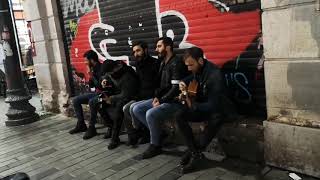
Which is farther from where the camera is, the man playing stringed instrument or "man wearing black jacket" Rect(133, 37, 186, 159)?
"man wearing black jacket" Rect(133, 37, 186, 159)

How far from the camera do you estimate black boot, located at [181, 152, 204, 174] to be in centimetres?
410

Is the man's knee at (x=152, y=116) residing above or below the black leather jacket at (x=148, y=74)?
below

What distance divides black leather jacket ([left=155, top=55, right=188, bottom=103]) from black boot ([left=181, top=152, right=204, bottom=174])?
0.80 metres

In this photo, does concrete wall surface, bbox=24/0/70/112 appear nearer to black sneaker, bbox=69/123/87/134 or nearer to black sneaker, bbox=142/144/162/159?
black sneaker, bbox=69/123/87/134

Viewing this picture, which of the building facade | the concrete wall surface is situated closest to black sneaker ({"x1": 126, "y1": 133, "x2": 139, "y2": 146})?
the building facade

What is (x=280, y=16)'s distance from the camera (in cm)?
361

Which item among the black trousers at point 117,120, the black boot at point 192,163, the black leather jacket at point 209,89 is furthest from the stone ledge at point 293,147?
the black trousers at point 117,120

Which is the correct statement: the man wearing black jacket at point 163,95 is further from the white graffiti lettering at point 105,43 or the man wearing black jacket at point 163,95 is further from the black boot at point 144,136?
the white graffiti lettering at point 105,43

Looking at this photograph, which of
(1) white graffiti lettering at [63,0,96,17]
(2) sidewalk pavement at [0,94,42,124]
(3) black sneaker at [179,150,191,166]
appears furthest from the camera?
(2) sidewalk pavement at [0,94,42,124]

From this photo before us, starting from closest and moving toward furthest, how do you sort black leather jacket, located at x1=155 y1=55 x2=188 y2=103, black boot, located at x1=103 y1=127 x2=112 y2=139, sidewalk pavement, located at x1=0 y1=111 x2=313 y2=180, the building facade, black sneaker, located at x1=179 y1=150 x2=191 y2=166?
the building facade, sidewalk pavement, located at x1=0 y1=111 x2=313 y2=180, black sneaker, located at x1=179 y1=150 x2=191 y2=166, black leather jacket, located at x1=155 y1=55 x2=188 y2=103, black boot, located at x1=103 y1=127 x2=112 y2=139

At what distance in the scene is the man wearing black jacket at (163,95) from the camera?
4539 millimetres

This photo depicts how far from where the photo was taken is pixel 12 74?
24.9 feet

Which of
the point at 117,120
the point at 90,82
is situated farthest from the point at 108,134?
the point at 90,82

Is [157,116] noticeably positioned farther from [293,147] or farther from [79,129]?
[79,129]
